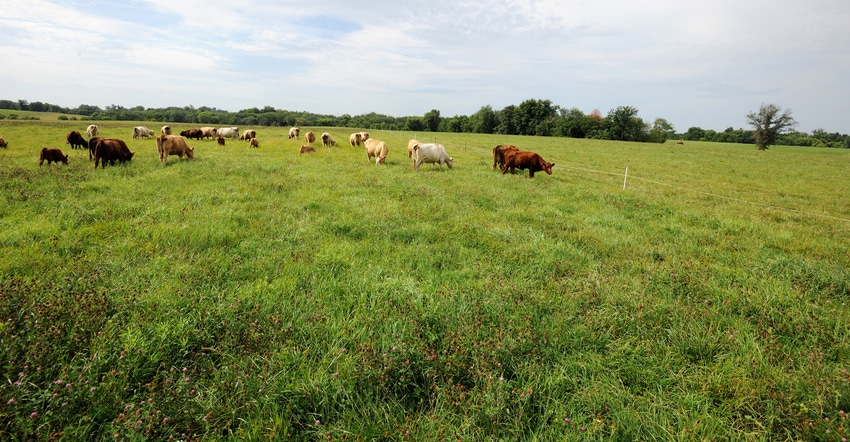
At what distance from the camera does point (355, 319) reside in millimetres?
3676

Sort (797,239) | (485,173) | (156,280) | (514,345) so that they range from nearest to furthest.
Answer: (514,345), (156,280), (797,239), (485,173)

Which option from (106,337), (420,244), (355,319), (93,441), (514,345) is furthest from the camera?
(420,244)

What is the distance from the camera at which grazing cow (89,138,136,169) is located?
1239cm

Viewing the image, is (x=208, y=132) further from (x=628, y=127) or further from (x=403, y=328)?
(x=628, y=127)

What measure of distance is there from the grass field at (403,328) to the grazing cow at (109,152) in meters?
6.15

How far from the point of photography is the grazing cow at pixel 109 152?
12391 mm

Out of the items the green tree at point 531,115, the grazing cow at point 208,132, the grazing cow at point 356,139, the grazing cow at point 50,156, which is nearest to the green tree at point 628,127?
the green tree at point 531,115

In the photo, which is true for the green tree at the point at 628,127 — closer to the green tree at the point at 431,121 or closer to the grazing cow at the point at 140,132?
the green tree at the point at 431,121

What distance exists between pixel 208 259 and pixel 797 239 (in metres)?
11.6

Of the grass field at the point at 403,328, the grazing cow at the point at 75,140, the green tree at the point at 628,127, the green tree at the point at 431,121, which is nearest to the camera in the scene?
the grass field at the point at 403,328

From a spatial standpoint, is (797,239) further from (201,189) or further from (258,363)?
(201,189)

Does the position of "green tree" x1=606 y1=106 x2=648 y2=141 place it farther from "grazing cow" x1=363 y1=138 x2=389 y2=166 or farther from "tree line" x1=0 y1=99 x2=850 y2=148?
"grazing cow" x1=363 y1=138 x2=389 y2=166

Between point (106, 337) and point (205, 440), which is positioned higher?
point (106, 337)

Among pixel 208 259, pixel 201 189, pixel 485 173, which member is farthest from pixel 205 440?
pixel 485 173
